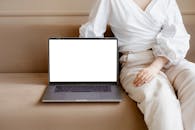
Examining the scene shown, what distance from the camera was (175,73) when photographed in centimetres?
141

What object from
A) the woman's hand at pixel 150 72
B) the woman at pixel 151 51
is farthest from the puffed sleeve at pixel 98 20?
the woman's hand at pixel 150 72

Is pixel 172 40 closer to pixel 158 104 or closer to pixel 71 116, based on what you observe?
pixel 158 104

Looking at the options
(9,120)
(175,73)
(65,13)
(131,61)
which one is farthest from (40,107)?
(65,13)

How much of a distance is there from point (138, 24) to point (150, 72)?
273mm

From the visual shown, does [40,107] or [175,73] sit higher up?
[175,73]

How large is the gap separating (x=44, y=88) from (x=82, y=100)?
249 mm

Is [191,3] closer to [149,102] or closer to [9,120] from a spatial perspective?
[149,102]

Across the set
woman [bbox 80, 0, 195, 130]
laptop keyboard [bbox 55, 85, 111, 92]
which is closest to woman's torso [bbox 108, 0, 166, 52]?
woman [bbox 80, 0, 195, 130]

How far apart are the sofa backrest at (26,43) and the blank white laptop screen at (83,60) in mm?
215

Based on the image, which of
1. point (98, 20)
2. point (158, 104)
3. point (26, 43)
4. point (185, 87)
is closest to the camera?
point (158, 104)

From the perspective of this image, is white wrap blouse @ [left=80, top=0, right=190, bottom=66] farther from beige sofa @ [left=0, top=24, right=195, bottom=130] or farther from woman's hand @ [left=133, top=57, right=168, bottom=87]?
beige sofa @ [left=0, top=24, right=195, bottom=130]

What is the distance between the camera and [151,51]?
4.95ft

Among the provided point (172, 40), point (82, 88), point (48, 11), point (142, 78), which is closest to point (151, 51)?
point (172, 40)

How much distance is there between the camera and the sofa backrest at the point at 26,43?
1.73 m
